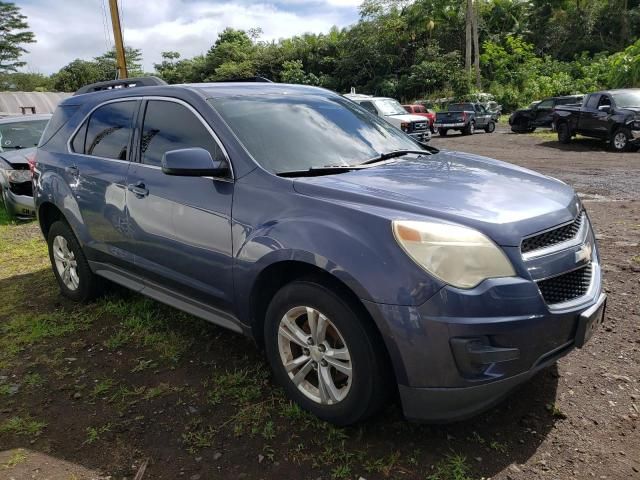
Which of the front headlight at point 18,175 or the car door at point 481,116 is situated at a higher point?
the front headlight at point 18,175

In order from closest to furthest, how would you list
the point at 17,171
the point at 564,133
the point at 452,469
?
the point at 452,469, the point at 17,171, the point at 564,133

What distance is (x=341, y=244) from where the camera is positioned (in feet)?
7.83

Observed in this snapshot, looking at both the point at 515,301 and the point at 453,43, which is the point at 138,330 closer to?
the point at 515,301

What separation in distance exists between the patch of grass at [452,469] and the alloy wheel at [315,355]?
53 centimetres

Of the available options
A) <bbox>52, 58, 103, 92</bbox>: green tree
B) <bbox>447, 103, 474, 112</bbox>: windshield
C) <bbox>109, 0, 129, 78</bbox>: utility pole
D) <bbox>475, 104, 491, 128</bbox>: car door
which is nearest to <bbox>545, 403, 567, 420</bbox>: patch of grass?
→ <bbox>109, 0, 129, 78</bbox>: utility pole

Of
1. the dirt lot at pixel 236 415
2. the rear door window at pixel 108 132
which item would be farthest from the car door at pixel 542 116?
the rear door window at pixel 108 132

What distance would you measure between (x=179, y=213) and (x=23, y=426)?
145cm

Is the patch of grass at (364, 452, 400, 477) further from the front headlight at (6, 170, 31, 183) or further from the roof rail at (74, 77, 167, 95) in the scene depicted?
the front headlight at (6, 170, 31, 183)

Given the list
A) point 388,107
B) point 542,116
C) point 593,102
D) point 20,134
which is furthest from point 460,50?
point 20,134

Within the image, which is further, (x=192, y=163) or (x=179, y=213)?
(x=179, y=213)

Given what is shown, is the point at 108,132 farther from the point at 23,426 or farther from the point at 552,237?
the point at 552,237

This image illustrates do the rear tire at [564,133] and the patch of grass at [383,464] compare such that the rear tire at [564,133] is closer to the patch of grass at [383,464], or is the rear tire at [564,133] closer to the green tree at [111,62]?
the patch of grass at [383,464]

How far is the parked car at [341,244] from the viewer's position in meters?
2.21

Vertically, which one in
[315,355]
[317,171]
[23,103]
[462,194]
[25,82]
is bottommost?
[315,355]
